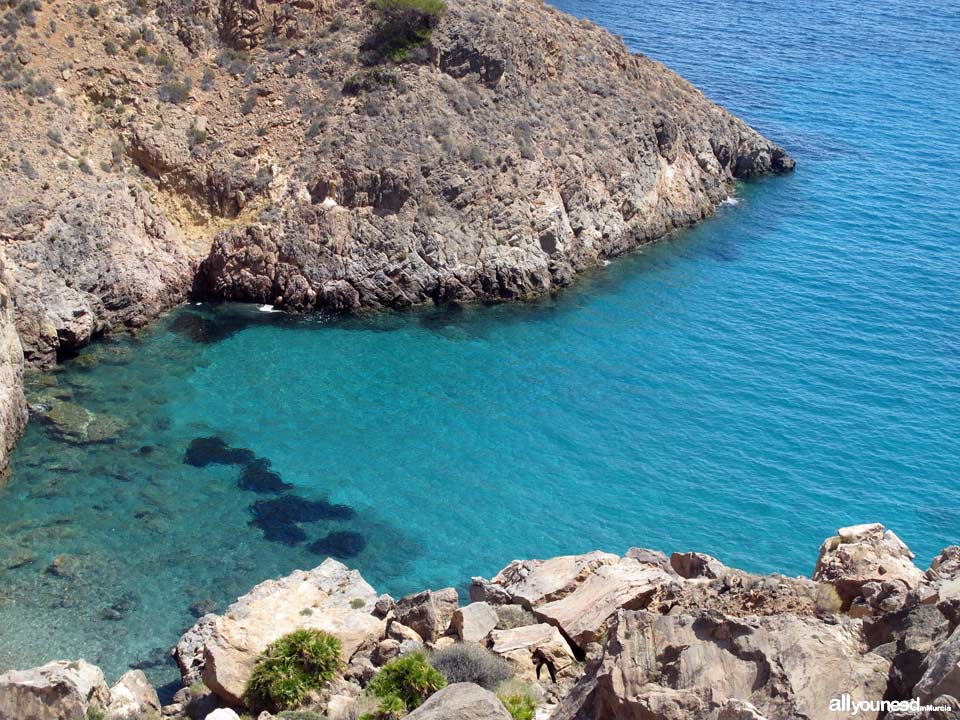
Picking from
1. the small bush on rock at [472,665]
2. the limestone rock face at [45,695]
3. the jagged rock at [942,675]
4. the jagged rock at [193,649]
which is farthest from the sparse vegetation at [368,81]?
the jagged rock at [942,675]

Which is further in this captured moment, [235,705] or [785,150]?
[785,150]

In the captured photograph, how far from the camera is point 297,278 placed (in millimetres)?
55688

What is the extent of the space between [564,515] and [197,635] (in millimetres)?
15534

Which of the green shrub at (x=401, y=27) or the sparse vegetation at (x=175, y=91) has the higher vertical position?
the green shrub at (x=401, y=27)

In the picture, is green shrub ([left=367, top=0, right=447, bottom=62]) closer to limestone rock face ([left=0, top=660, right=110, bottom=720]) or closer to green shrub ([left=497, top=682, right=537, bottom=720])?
limestone rock face ([left=0, top=660, right=110, bottom=720])

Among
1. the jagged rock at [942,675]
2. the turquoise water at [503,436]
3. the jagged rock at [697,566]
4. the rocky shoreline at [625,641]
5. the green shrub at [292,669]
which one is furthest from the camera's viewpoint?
the turquoise water at [503,436]

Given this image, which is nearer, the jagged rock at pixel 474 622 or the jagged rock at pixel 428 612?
the jagged rock at pixel 474 622

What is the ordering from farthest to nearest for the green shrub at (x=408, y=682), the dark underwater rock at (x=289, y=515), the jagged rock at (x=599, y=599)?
1. the dark underwater rock at (x=289, y=515)
2. the jagged rock at (x=599, y=599)
3. the green shrub at (x=408, y=682)

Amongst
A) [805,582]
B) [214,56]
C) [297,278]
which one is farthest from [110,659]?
[214,56]

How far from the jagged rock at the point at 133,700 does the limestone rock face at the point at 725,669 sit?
448 inches

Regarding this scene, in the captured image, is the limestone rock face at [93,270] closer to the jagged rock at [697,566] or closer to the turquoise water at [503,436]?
the turquoise water at [503,436]

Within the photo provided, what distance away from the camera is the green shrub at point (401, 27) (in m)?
63.3

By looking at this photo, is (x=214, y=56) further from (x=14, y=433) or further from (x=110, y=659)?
(x=110, y=659)

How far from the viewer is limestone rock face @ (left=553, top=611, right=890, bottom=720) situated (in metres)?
18.7
